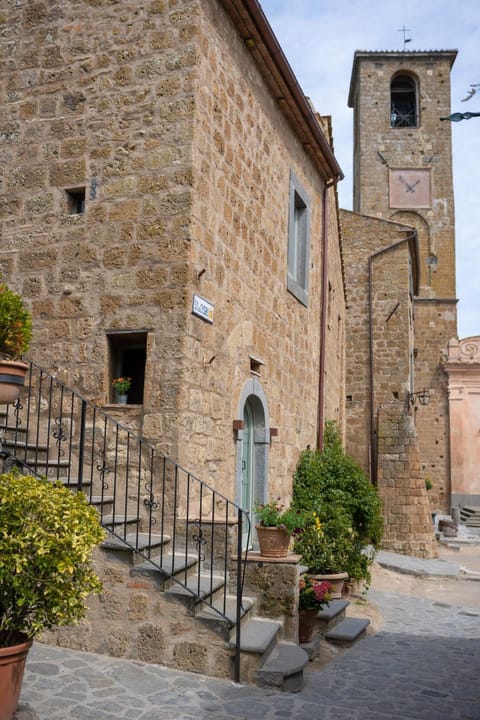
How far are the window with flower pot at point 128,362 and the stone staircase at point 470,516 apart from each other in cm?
1832

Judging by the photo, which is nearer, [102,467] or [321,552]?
[102,467]

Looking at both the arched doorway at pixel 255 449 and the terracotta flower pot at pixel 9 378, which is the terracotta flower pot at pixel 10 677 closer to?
the terracotta flower pot at pixel 9 378

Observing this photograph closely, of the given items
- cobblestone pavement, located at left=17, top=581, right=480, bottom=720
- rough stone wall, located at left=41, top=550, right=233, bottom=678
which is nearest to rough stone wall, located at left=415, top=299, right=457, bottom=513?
cobblestone pavement, located at left=17, top=581, right=480, bottom=720

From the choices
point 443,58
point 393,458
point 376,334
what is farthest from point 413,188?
point 393,458

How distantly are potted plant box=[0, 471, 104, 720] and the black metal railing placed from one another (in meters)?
1.62

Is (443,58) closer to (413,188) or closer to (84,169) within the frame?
(413,188)

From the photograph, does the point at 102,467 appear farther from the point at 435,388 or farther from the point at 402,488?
the point at 435,388

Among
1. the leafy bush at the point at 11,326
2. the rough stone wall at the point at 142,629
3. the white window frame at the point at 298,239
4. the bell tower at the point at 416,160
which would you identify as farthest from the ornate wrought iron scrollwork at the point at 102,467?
the bell tower at the point at 416,160

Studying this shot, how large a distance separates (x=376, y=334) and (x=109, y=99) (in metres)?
11.9

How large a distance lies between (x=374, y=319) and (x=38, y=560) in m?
14.9

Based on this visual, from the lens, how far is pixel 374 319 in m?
17.5

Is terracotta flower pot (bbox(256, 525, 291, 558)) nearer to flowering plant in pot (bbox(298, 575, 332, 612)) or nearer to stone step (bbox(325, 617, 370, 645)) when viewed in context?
flowering plant in pot (bbox(298, 575, 332, 612))

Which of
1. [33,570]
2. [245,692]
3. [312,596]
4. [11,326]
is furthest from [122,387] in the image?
[33,570]

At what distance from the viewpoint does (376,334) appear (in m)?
17.5
